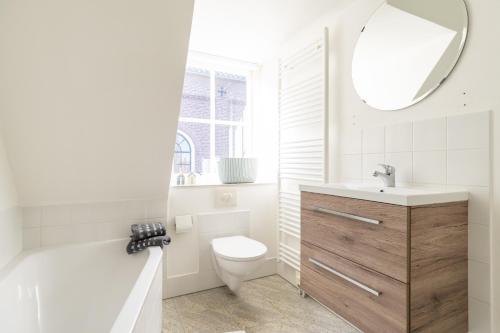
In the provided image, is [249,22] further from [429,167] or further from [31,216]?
[31,216]

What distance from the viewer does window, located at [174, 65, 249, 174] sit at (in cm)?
257

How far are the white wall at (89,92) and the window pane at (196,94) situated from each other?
1.00 meters

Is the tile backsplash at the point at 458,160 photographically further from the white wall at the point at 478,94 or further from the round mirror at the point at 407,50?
the round mirror at the point at 407,50

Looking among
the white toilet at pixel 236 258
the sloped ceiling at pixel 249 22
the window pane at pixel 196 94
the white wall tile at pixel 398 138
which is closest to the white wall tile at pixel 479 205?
the white wall tile at pixel 398 138

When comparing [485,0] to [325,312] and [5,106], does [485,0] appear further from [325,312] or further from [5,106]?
[5,106]

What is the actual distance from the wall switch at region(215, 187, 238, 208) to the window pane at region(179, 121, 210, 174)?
42 centimetres

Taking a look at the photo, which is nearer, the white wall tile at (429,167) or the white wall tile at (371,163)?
the white wall tile at (429,167)

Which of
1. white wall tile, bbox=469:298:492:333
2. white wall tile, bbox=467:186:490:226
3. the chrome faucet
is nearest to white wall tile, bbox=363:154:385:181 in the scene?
the chrome faucet

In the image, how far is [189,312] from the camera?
1.88 meters

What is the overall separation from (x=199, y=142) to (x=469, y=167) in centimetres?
210

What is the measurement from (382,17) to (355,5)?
256 mm

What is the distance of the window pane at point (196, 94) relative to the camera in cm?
258

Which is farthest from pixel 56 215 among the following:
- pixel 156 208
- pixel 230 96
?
pixel 230 96

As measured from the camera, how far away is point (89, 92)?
1.29m
